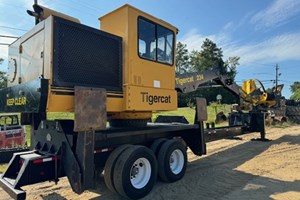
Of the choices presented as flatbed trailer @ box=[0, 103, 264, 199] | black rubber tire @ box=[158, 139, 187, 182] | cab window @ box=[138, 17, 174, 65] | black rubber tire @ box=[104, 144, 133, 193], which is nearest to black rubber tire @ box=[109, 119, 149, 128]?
flatbed trailer @ box=[0, 103, 264, 199]

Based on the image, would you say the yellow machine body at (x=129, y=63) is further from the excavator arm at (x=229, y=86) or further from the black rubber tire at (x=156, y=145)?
the excavator arm at (x=229, y=86)

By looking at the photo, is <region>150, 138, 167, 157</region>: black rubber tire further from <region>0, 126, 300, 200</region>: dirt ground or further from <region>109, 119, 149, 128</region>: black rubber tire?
<region>0, 126, 300, 200</region>: dirt ground

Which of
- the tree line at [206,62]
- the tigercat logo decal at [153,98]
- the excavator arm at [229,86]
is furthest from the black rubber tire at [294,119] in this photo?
the tree line at [206,62]

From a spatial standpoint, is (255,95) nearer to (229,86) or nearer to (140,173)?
(229,86)

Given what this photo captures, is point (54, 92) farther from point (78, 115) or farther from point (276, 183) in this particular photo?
point (276, 183)

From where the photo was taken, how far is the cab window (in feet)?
20.0

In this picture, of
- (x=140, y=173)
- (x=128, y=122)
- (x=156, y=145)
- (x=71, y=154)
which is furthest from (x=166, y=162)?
(x=71, y=154)

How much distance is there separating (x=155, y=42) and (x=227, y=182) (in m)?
3.45

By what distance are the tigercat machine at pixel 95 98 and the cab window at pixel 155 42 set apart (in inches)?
0.8

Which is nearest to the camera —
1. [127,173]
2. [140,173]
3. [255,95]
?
[127,173]

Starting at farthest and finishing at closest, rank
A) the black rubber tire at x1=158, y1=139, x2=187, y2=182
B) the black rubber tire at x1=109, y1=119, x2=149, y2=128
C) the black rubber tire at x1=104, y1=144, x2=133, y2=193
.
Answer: the black rubber tire at x1=109, y1=119, x2=149, y2=128
the black rubber tire at x1=158, y1=139, x2=187, y2=182
the black rubber tire at x1=104, y1=144, x2=133, y2=193

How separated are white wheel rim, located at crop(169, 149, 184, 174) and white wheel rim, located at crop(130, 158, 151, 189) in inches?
38.4

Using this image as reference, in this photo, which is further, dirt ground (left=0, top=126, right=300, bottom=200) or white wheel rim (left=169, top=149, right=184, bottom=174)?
white wheel rim (left=169, top=149, right=184, bottom=174)

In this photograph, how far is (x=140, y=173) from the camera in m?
5.68
